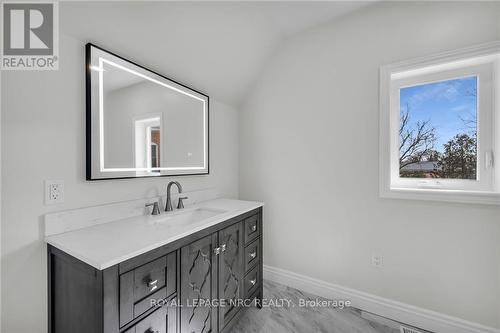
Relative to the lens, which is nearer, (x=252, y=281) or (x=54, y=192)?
(x=54, y=192)

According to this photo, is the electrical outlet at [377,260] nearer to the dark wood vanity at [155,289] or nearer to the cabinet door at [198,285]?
the dark wood vanity at [155,289]

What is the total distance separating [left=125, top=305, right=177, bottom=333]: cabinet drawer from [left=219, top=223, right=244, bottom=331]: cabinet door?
38 cm

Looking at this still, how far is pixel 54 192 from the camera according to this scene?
3.32 ft

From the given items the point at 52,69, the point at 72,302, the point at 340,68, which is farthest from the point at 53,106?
the point at 340,68

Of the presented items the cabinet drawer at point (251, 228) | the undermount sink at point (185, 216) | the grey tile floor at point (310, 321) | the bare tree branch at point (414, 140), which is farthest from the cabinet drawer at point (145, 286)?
the bare tree branch at point (414, 140)

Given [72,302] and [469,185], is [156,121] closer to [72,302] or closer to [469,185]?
[72,302]

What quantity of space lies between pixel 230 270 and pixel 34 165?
1232mm

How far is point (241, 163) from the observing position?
95.6 inches

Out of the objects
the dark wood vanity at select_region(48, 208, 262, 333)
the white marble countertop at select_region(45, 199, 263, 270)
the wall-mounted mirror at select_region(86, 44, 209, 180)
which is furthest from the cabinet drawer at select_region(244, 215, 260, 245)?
the wall-mounted mirror at select_region(86, 44, 209, 180)

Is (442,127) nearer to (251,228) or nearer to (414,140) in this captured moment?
(414,140)

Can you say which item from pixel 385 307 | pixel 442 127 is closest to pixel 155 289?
pixel 385 307

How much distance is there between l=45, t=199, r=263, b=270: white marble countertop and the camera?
789 mm

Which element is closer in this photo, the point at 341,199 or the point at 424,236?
→ the point at 424,236

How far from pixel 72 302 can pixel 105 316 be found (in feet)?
0.87
